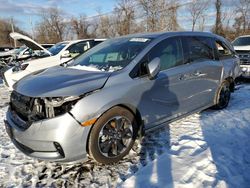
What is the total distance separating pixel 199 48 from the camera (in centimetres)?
505

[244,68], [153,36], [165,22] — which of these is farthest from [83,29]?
[153,36]

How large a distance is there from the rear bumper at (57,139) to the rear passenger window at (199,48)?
2.50 meters

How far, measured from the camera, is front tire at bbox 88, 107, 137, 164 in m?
3.32

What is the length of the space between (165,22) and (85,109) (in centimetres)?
2420

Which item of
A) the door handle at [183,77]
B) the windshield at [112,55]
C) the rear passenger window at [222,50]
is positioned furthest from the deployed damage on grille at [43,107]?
the rear passenger window at [222,50]

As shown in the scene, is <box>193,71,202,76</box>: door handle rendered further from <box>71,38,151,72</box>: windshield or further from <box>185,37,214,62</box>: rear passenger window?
<box>71,38,151,72</box>: windshield

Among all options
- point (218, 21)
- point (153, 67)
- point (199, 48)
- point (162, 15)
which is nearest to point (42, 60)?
point (199, 48)

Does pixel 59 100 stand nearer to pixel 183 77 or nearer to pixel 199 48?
pixel 183 77

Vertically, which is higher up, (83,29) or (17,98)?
(83,29)

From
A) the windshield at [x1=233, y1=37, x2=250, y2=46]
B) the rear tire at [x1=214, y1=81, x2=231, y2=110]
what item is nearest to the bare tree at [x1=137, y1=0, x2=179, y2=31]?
the windshield at [x1=233, y1=37, x2=250, y2=46]

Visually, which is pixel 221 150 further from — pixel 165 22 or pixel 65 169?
pixel 165 22

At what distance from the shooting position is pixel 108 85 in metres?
3.44

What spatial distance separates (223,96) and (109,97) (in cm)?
339

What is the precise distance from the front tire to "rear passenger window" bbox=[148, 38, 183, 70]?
3.24 ft
